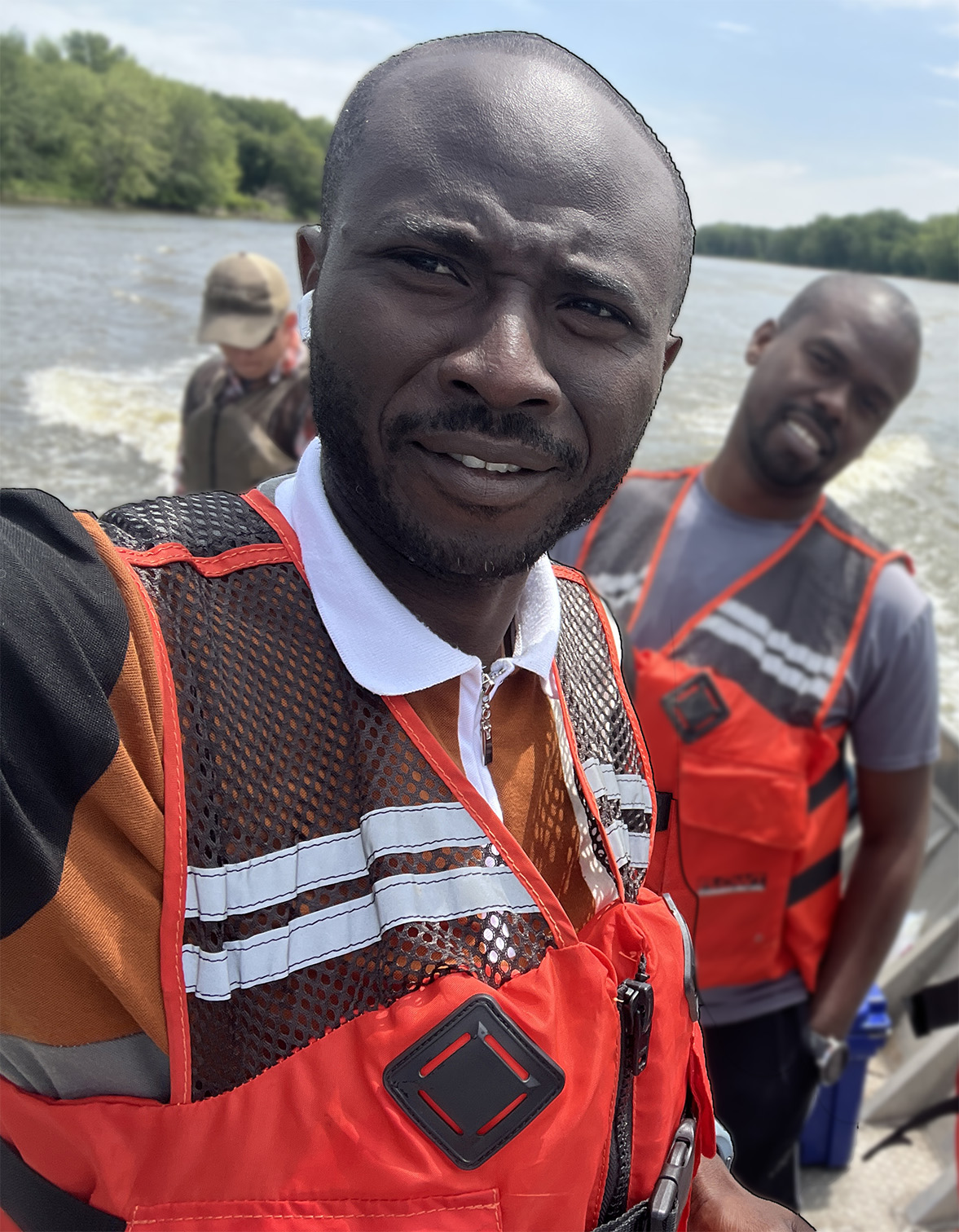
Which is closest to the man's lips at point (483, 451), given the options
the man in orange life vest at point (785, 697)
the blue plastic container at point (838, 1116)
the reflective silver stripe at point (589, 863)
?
the reflective silver stripe at point (589, 863)

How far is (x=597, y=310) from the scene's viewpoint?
99 cm

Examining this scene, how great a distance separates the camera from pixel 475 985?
0.88 m

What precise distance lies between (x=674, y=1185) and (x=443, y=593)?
2.22ft

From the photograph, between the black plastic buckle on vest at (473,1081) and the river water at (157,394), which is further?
the river water at (157,394)

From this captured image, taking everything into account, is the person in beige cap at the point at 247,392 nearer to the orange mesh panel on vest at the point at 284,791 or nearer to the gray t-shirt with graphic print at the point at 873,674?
the gray t-shirt with graphic print at the point at 873,674

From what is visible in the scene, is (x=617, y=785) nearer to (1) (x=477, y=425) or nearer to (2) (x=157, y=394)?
(1) (x=477, y=425)

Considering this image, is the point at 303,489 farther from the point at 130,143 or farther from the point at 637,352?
the point at 130,143

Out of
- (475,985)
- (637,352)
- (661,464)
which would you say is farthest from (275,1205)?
(661,464)

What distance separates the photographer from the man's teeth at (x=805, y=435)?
2469 mm

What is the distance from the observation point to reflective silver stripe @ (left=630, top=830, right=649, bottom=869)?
3.77 ft

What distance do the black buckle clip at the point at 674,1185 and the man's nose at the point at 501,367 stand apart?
32.1 inches

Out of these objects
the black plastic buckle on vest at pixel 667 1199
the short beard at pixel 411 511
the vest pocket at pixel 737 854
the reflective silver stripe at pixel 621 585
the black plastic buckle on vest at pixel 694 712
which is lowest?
the vest pocket at pixel 737 854

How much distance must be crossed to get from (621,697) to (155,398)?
10.8 meters

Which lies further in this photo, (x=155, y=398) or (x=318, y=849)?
(x=155, y=398)
